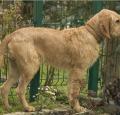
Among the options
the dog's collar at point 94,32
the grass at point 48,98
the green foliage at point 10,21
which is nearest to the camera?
the dog's collar at point 94,32

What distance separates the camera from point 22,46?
8.79 m

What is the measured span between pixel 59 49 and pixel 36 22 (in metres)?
0.88

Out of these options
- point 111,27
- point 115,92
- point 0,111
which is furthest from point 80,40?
point 0,111

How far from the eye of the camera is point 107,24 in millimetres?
9227

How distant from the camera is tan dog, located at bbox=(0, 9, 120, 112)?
8.87 m

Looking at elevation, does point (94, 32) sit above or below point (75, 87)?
above

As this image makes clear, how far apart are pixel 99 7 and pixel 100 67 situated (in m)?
1.27

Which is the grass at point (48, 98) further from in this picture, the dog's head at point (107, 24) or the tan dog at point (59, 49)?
the dog's head at point (107, 24)

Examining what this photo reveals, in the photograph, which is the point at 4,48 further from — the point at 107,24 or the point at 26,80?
the point at 107,24

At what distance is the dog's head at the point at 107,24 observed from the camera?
9.21 meters

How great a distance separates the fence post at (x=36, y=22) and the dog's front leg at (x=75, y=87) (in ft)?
2.64

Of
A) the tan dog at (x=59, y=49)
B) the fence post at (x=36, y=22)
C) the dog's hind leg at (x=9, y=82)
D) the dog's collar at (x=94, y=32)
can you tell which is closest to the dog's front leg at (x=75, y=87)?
the tan dog at (x=59, y=49)

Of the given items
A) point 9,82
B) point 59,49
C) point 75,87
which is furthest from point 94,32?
point 9,82

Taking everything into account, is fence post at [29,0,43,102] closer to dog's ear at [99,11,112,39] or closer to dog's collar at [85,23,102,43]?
dog's collar at [85,23,102,43]
